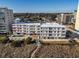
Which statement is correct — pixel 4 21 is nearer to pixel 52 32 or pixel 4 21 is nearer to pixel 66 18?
pixel 52 32

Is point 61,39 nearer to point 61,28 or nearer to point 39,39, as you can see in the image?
point 61,28

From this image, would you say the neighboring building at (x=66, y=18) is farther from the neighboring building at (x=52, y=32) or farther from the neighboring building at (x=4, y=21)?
the neighboring building at (x=4, y=21)

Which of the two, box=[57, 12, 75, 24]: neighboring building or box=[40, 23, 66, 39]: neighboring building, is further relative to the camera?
box=[57, 12, 75, 24]: neighboring building

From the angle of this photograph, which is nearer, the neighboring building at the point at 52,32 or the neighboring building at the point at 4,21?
the neighboring building at the point at 52,32

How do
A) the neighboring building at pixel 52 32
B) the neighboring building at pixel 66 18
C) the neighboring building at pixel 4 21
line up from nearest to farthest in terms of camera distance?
the neighboring building at pixel 52 32, the neighboring building at pixel 4 21, the neighboring building at pixel 66 18

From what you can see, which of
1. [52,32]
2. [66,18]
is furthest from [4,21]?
[66,18]

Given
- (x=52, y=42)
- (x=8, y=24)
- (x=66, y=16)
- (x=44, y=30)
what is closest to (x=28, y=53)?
(x=52, y=42)

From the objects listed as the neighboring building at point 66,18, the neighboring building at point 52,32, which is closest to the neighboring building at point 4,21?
the neighboring building at point 52,32

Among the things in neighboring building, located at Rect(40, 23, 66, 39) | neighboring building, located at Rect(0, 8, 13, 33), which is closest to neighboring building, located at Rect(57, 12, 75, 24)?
neighboring building, located at Rect(40, 23, 66, 39)

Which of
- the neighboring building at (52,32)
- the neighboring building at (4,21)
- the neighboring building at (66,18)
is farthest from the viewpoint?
the neighboring building at (66,18)

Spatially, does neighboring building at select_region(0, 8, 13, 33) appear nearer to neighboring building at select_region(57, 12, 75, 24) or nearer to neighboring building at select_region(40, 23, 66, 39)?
neighboring building at select_region(40, 23, 66, 39)

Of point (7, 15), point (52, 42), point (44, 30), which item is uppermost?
point (7, 15)
